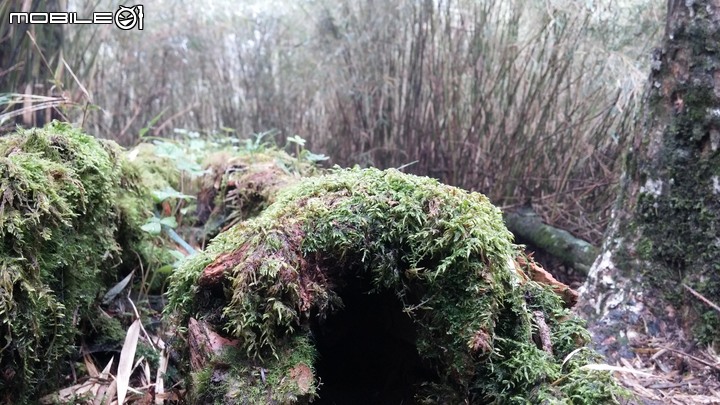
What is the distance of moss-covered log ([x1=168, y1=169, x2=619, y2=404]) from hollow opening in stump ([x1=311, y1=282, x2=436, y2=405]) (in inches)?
1.3

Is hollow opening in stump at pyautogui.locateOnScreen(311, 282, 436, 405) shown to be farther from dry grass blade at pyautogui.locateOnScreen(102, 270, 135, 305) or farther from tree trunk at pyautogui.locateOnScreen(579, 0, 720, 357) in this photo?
tree trunk at pyautogui.locateOnScreen(579, 0, 720, 357)

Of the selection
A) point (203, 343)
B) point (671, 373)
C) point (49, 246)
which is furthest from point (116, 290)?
point (671, 373)

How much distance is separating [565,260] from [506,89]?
1471mm

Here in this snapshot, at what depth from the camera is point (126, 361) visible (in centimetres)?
165

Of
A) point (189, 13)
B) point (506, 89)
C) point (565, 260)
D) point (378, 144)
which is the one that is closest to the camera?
point (565, 260)

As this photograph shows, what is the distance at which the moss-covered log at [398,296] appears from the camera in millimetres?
1142

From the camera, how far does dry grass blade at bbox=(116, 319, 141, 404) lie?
59.9 inches

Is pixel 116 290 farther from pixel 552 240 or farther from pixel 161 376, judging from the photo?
pixel 552 240

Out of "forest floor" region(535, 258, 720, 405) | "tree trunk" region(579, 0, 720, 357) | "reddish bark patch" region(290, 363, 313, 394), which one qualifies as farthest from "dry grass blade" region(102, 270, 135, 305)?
"tree trunk" region(579, 0, 720, 357)

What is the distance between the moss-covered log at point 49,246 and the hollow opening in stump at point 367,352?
706mm

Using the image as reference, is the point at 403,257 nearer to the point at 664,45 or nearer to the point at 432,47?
the point at 664,45

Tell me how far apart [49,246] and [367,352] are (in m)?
0.96

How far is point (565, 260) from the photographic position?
13.2 ft

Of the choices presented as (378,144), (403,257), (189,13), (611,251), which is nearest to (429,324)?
(403,257)
